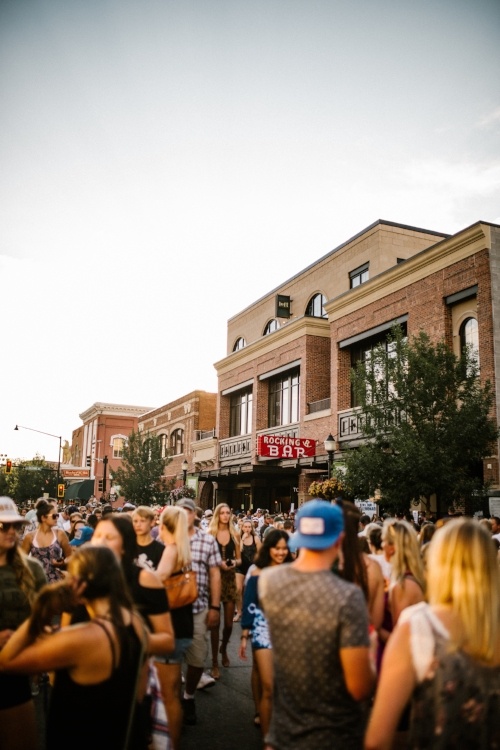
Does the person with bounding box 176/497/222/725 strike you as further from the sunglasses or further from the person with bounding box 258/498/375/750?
the person with bounding box 258/498/375/750

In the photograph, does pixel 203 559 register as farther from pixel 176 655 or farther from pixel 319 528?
pixel 319 528

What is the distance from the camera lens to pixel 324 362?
92.5 feet

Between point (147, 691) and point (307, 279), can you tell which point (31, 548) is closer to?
point (147, 691)

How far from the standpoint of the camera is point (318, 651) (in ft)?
9.09

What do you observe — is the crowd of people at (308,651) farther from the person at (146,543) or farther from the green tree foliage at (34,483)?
the green tree foliage at (34,483)

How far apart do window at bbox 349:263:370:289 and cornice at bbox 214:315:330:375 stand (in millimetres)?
2439

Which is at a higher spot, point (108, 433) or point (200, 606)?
point (108, 433)

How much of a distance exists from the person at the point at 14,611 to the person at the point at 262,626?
6.31 feet

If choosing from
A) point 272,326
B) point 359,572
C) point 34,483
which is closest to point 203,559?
point 359,572

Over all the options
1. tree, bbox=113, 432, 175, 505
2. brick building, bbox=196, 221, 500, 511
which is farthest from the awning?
brick building, bbox=196, 221, 500, 511

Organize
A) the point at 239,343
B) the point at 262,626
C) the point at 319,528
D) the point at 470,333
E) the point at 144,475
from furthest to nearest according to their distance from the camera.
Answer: the point at 239,343
the point at 144,475
the point at 470,333
the point at 262,626
the point at 319,528

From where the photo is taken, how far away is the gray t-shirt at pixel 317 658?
2742 mm

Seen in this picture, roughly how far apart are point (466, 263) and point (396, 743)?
17487 millimetres

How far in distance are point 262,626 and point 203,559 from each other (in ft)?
5.12
